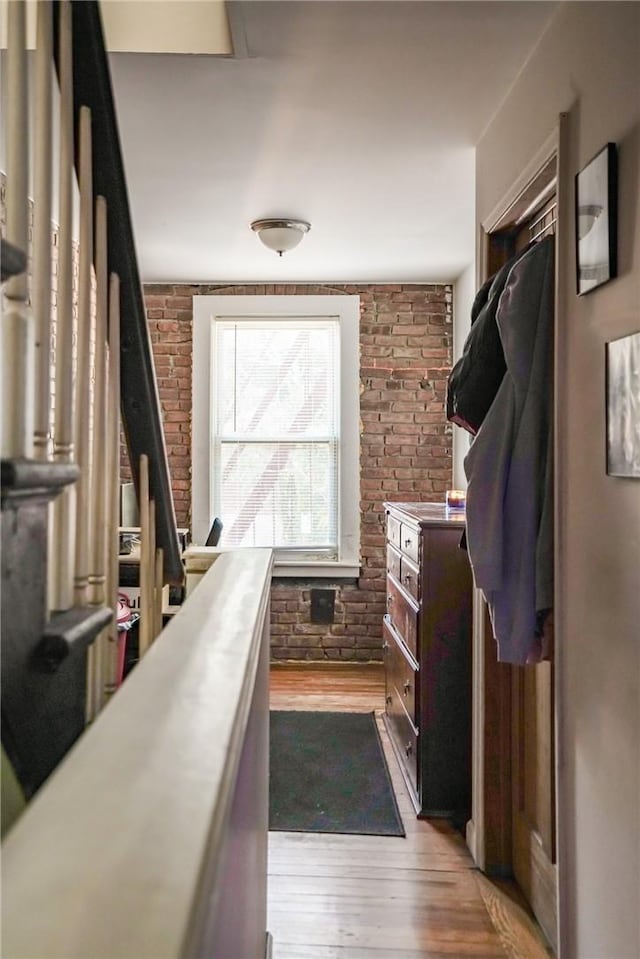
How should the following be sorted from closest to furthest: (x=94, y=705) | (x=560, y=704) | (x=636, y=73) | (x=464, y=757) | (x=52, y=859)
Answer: (x=52, y=859)
(x=94, y=705)
(x=636, y=73)
(x=560, y=704)
(x=464, y=757)

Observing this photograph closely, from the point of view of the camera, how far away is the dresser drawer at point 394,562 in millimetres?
3328

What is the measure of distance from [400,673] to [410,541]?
66cm

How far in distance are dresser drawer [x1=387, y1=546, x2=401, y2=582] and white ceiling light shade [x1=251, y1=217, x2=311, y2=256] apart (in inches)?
65.9

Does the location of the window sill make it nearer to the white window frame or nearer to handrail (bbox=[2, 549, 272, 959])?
the white window frame

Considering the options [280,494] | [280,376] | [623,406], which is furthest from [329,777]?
[280,376]

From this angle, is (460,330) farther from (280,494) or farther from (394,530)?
(394,530)

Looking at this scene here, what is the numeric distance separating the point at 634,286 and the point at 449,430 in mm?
3454

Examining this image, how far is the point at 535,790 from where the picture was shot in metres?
2.13

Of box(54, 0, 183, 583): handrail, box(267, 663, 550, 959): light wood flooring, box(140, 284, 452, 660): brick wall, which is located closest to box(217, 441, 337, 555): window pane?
box(140, 284, 452, 660): brick wall

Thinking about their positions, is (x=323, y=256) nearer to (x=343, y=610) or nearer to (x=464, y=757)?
(x=343, y=610)

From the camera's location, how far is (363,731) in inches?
142

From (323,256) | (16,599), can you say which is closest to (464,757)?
(16,599)

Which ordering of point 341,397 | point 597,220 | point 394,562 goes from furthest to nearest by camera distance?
point 341,397, point 394,562, point 597,220

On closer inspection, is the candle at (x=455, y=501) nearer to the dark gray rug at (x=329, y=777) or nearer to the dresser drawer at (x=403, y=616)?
the dresser drawer at (x=403, y=616)
